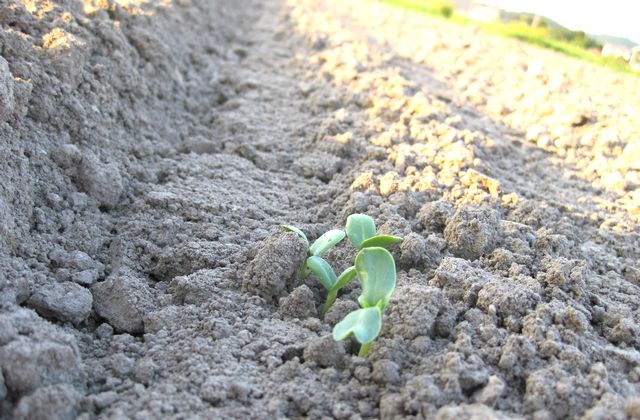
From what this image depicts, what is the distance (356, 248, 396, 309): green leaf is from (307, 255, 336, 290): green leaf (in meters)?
0.15

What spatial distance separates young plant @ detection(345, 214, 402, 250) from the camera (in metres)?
1.99

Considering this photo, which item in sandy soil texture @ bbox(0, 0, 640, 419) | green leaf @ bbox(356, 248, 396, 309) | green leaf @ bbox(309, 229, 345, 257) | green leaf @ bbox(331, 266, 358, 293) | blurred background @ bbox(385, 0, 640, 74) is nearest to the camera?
sandy soil texture @ bbox(0, 0, 640, 419)

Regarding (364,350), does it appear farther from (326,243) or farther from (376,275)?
(326,243)

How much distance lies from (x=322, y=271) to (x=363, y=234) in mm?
199

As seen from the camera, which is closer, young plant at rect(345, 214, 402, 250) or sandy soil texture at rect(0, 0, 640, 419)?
sandy soil texture at rect(0, 0, 640, 419)

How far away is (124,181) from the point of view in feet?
8.29

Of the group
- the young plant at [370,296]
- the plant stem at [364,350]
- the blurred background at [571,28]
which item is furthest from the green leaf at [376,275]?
the blurred background at [571,28]

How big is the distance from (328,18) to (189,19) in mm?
1713

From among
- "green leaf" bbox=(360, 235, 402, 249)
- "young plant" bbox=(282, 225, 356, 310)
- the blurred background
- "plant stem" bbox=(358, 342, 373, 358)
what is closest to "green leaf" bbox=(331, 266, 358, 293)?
"young plant" bbox=(282, 225, 356, 310)

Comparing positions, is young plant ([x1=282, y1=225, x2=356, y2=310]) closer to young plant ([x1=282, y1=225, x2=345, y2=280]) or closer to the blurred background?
young plant ([x1=282, y1=225, x2=345, y2=280])

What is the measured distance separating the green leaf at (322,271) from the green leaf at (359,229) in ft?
0.41

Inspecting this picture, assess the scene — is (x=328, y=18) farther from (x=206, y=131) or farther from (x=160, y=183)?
(x=160, y=183)

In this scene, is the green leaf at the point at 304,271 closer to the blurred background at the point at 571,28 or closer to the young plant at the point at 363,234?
the young plant at the point at 363,234

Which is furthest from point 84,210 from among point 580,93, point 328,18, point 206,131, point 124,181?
point 328,18
